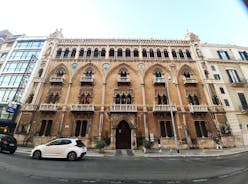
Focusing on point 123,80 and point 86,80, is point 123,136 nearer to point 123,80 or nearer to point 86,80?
point 123,80

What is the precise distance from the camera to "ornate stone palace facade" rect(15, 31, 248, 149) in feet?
65.1

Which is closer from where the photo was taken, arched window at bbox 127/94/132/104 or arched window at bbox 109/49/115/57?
arched window at bbox 127/94/132/104

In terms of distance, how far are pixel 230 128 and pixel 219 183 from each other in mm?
19223

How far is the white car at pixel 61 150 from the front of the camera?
10.4 metres

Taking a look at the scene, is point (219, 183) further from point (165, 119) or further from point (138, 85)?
point (138, 85)

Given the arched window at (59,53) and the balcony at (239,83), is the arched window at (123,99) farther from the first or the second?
the balcony at (239,83)

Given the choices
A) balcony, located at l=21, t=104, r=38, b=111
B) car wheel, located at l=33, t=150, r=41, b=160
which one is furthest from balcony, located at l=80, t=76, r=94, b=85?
car wheel, located at l=33, t=150, r=41, b=160

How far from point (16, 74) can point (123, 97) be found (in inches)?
880

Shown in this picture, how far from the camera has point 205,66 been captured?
2533 centimetres

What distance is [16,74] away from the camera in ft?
86.1

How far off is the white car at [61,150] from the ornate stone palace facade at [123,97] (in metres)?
8.97

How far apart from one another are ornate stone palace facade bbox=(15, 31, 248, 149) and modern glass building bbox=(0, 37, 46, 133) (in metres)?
2.39

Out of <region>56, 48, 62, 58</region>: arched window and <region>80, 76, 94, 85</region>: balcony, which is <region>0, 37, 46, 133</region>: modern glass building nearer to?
<region>56, 48, 62, 58</region>: arched window

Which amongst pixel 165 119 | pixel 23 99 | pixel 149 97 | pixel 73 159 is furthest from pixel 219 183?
pixel 23 99
